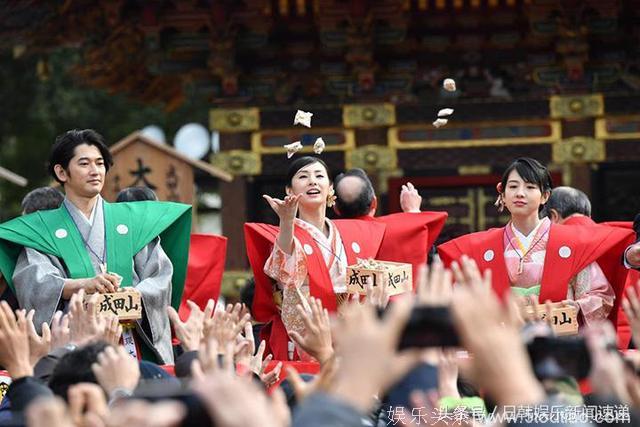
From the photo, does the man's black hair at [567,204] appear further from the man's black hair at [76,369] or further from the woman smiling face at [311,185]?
the man's black hair at [76,369]

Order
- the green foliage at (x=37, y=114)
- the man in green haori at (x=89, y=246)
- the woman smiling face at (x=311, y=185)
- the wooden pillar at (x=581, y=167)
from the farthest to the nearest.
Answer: the green foliage at (x=37, y=114)
the wooden pillar at (x=581, y=167)
the woman smiling face at (x=311, y=185)
the man in green haori at (x=89, y=246)

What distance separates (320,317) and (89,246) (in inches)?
99.7

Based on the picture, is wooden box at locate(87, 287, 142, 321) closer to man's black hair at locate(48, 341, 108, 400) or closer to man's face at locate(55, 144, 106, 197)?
man's face at locate(55, 144, 106, 197)

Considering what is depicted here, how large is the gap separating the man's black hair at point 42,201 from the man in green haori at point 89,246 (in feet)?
2.52

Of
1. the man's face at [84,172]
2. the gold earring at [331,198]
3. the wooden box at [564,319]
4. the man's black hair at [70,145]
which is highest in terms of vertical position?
the man's black hair at [70,145]

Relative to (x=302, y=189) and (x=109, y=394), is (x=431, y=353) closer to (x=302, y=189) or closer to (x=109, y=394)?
(x=109, y=394)

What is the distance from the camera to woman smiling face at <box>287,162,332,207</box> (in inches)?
303

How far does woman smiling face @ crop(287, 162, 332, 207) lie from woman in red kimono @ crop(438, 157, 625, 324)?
37.0 inches

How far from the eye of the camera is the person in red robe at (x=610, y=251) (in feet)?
24.8

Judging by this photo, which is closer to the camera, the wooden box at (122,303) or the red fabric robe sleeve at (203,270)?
the wooden box at (122,303)

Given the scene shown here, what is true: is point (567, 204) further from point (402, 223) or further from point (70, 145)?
point (70, 145)

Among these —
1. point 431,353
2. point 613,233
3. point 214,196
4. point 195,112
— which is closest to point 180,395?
point 431,353

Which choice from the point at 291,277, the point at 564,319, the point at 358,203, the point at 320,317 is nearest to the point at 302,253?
the point at 291,277

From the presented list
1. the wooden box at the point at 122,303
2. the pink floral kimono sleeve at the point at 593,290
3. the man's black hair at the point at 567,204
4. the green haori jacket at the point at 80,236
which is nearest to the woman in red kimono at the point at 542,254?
the pink floral kimono sleeve at the point at 593,290
